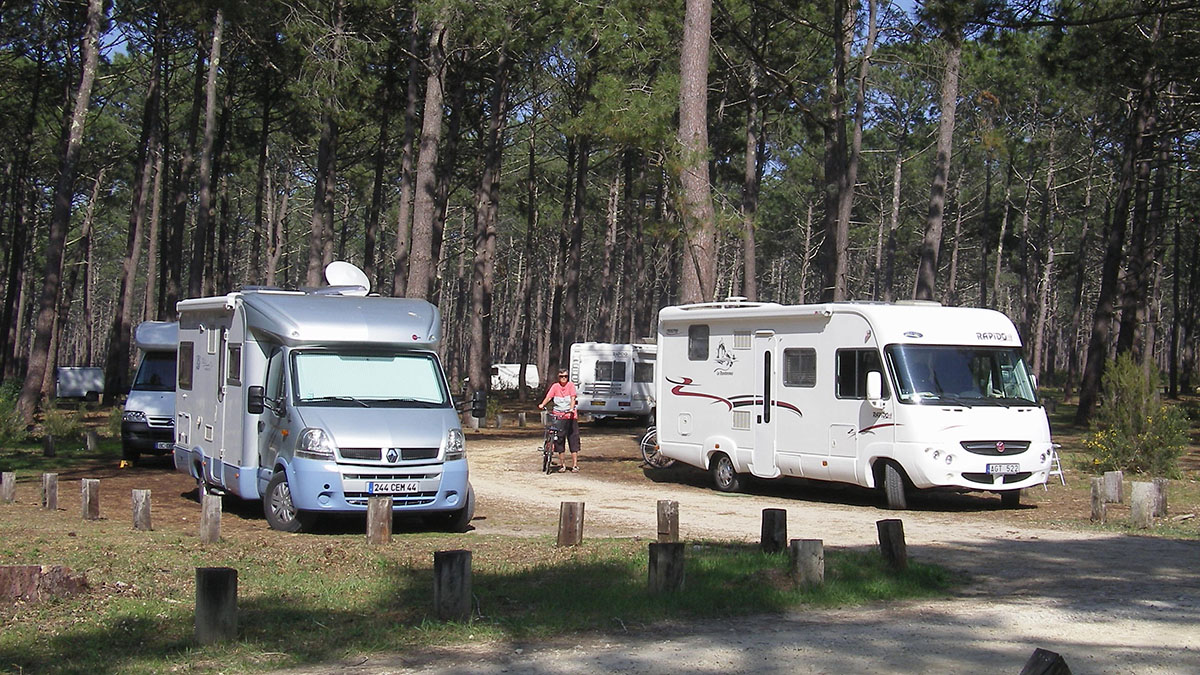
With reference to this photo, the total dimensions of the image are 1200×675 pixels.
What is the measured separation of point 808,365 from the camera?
16.8 meters

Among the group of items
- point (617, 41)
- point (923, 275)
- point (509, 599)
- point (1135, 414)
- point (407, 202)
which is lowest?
point (509, 599)

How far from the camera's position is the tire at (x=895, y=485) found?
1540 cm

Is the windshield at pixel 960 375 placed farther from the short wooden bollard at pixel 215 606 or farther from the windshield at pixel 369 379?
the short wooden bollard at pixel 215 606

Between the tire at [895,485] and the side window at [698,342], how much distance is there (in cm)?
394

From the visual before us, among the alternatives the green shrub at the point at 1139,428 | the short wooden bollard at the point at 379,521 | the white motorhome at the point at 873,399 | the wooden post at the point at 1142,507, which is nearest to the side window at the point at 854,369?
the white motorhome at the point at 873,399

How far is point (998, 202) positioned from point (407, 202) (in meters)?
36.1

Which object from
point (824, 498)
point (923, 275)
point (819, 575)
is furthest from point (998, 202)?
point (819, 575)

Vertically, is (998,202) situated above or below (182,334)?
above

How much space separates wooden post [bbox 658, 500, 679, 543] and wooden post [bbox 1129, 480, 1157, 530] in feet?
18.1

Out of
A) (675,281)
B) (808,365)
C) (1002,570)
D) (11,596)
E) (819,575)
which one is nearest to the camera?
(11,596)

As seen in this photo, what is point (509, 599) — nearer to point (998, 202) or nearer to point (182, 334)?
point (182, 334)

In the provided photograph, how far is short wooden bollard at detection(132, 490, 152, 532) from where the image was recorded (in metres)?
12.2

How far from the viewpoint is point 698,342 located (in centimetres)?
1883

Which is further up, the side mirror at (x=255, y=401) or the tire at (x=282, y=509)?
the side mirror at (x=255, y=401)
